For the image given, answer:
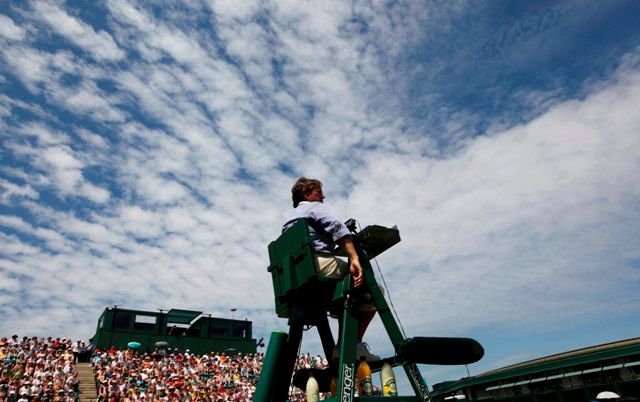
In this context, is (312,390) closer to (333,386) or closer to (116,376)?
(333,386)

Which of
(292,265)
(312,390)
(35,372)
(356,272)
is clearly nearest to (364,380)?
(312,390)

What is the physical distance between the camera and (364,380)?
3135 mm

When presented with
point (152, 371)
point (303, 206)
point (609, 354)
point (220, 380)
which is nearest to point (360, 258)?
point (303, 206)

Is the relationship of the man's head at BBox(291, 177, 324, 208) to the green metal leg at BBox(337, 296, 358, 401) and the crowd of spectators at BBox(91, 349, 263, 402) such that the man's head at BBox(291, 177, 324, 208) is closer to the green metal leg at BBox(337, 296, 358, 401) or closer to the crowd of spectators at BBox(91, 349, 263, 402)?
the green metal leg at BBox(337, 296, 358, 401)

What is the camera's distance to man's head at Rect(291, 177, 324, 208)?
382 cm

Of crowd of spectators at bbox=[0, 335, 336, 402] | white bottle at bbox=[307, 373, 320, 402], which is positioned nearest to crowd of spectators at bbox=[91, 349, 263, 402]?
crowd of spectators at bbox=[0, 335, 336, 402]

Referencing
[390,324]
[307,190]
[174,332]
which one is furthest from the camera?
[174,332]

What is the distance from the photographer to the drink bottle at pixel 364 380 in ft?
10.1

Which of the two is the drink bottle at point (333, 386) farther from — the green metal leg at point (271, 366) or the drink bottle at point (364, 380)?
the green metal leg at point (271, 366)

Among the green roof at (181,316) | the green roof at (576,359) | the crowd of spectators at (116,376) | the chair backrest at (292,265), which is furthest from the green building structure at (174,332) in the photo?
the chair backrest at (292,265)

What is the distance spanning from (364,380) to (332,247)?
3.37 feet

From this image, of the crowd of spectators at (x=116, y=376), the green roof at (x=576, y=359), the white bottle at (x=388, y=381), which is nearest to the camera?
the white bottle at (x=388, y=381)

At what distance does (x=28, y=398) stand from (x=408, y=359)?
893 inches

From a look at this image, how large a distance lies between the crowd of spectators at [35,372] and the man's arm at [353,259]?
69.7 feet
